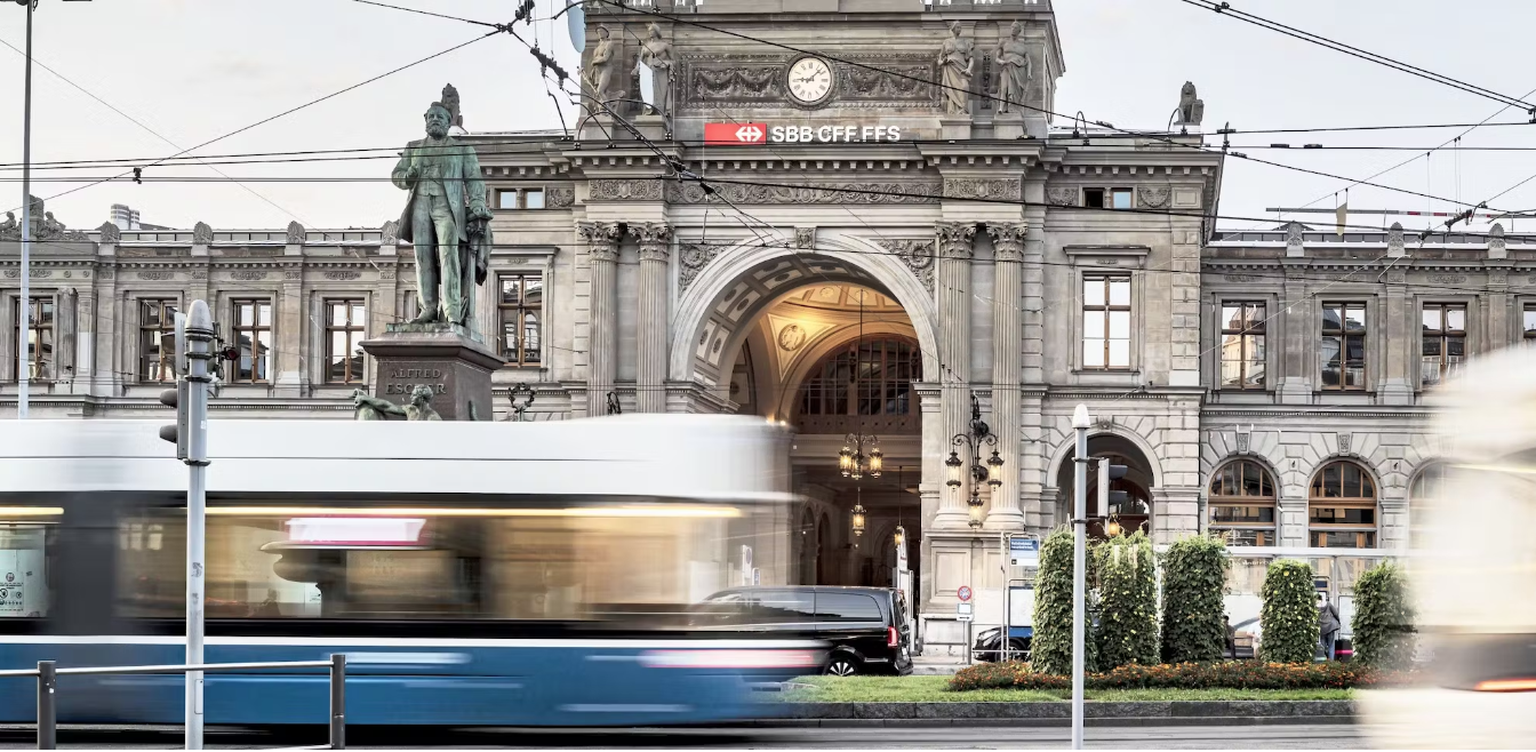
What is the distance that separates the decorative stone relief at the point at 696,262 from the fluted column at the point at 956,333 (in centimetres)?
648

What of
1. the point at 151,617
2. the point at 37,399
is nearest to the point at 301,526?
the point at 151,617

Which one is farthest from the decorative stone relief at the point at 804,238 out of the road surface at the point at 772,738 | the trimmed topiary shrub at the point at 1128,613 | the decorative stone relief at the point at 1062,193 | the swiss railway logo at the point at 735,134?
the road surface at the point at 772,738

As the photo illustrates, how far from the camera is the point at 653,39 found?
51094 millimetres

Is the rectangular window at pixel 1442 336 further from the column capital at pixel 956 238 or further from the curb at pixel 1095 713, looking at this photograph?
the curb at pixel 1095 713

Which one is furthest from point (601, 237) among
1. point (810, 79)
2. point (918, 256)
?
point (918, 256)

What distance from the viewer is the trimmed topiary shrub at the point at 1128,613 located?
28000 mm

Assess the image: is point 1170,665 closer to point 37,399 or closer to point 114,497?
point 114,497

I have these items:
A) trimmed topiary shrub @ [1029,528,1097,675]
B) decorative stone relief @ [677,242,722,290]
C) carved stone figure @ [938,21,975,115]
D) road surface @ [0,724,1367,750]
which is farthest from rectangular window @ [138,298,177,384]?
road surface @ [0,724,1367,750]

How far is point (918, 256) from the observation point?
51000mm

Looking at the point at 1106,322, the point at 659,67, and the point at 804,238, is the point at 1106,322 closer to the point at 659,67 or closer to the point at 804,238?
the point at 804,238

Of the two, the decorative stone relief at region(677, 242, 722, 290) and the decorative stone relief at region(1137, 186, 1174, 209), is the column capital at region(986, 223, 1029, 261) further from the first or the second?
the decorative stone relief at region(677, 242, 722, 290)

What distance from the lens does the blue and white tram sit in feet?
58.0

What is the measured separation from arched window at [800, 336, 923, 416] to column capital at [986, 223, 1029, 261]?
63.4ft

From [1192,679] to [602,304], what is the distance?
89.0ft
